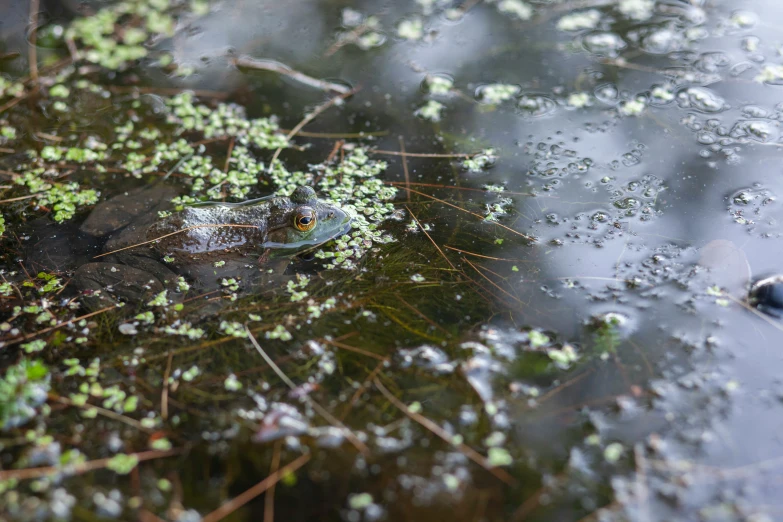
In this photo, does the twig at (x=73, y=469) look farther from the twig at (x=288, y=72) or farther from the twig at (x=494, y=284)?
the twig at (x=288, y=72)

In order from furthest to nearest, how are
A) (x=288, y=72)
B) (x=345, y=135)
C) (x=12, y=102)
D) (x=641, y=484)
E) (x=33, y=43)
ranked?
(x=33, y=43) → (x=288, y=72) → (x=12, y=102) → (x=345, y=135) → (x=641, y=484)

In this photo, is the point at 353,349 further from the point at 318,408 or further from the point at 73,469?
the point at 73,469

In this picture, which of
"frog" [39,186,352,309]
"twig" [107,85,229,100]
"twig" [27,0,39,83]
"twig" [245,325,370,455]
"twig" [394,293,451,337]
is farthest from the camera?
"twig" [27,0,39,83]

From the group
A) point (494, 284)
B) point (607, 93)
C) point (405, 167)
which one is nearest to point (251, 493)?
point (494, 284)

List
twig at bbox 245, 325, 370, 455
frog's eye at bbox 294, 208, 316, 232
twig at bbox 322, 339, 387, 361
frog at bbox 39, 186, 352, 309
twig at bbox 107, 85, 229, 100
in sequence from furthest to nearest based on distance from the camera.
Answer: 1. twig at bbox 107, 85, 229, 100
2. frog's eye at bbox 294, 208, 316, 232
3. frog at bbox 39, 186, 352, 309
4. twig at bbox 322, 339, 387, 361
5. twig at bbox 245, 325, 370, 455

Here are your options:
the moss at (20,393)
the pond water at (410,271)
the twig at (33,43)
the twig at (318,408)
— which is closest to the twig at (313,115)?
the pond water at (410,271)

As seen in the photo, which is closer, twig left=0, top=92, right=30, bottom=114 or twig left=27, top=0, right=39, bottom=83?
twig left=0, top=92, right=30, bottom=114

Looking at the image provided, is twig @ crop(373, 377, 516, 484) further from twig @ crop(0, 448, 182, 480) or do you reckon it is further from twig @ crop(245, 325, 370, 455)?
twig @ crop(0, 448, 182, 480)

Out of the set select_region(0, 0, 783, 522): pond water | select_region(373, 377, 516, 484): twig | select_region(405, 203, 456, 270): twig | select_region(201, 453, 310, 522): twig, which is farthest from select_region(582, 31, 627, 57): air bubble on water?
select_region(201, 453, 310, 522): twig
